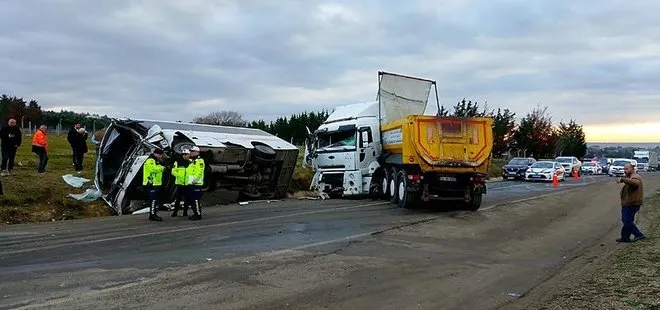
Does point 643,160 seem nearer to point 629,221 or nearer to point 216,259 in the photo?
point 629,221

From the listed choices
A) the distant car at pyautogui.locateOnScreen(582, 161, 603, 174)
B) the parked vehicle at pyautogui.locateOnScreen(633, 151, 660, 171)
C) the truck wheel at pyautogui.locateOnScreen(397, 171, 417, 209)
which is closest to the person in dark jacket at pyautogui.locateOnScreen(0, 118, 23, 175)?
the truck wheel at pyautogui.locateOnScreen(397, 171, 417, 209)

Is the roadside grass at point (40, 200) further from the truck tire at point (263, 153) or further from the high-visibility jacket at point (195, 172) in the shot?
the truck tire at point (263, 153)

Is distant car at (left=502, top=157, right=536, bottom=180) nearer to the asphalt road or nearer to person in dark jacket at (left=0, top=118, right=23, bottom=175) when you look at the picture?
the asphalt road

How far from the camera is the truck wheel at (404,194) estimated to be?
1753cm

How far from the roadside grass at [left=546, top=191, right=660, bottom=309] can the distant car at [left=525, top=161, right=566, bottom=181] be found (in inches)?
1048

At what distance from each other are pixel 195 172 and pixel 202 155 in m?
3.19

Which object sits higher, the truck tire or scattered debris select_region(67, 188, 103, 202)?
the truck tire

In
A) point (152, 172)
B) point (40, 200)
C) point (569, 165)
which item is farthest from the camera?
point (569, 165)

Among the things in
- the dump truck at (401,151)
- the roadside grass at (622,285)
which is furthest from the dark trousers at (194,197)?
the roadside grass at (622,285)

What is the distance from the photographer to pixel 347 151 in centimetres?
2155

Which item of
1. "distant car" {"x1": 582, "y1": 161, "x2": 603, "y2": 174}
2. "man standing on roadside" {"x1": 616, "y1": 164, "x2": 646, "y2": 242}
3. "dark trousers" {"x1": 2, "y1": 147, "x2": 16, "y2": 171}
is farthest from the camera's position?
"distant car" {"x1": 582, "y1": 161, "x2": 603, "y2": 174}

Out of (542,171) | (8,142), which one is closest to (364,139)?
(8,142)

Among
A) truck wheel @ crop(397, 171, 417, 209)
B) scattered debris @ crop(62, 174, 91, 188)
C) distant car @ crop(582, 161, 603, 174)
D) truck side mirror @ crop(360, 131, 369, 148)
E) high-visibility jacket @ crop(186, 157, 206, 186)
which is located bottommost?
distant car @ crop(582, 161, 603, 174)

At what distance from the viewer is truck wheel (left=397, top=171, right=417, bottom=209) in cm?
1753
